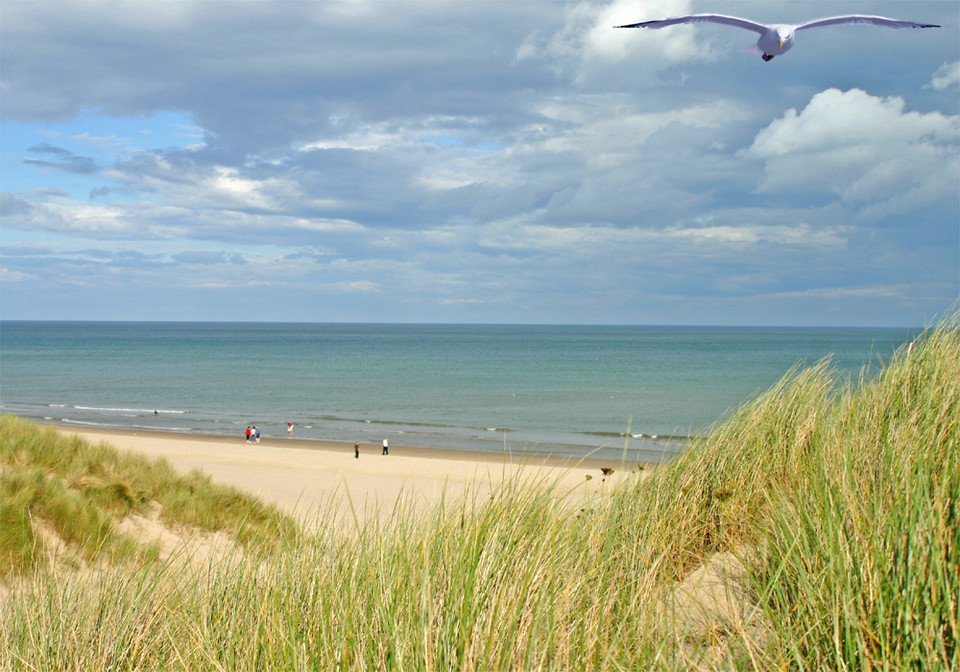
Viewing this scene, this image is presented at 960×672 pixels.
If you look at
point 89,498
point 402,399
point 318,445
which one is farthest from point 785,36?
point 402,399

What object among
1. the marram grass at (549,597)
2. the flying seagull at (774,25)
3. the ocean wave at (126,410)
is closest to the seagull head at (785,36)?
the flying seagull at (774,25)

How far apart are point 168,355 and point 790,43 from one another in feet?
300

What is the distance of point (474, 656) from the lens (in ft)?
8.42

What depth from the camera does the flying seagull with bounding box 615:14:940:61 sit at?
227 inches

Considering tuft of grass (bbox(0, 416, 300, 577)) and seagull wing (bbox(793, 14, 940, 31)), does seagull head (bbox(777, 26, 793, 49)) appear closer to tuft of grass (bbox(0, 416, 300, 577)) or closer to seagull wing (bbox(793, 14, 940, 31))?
seagull wing (bbox(793, 14, 940, 31))

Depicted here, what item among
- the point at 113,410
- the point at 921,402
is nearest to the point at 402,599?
the point at 921,402

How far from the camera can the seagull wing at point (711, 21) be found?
5.91 metres

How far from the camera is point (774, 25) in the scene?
5965mm

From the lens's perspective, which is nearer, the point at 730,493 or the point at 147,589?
the point at 147,589

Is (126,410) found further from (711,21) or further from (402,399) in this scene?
(711,21)

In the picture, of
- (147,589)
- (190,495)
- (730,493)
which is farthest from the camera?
(190,495)

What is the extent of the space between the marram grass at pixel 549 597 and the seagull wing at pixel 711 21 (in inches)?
141

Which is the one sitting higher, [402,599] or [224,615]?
[402,599]

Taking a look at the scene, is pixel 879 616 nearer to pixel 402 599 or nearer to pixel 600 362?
pixel 402 599
